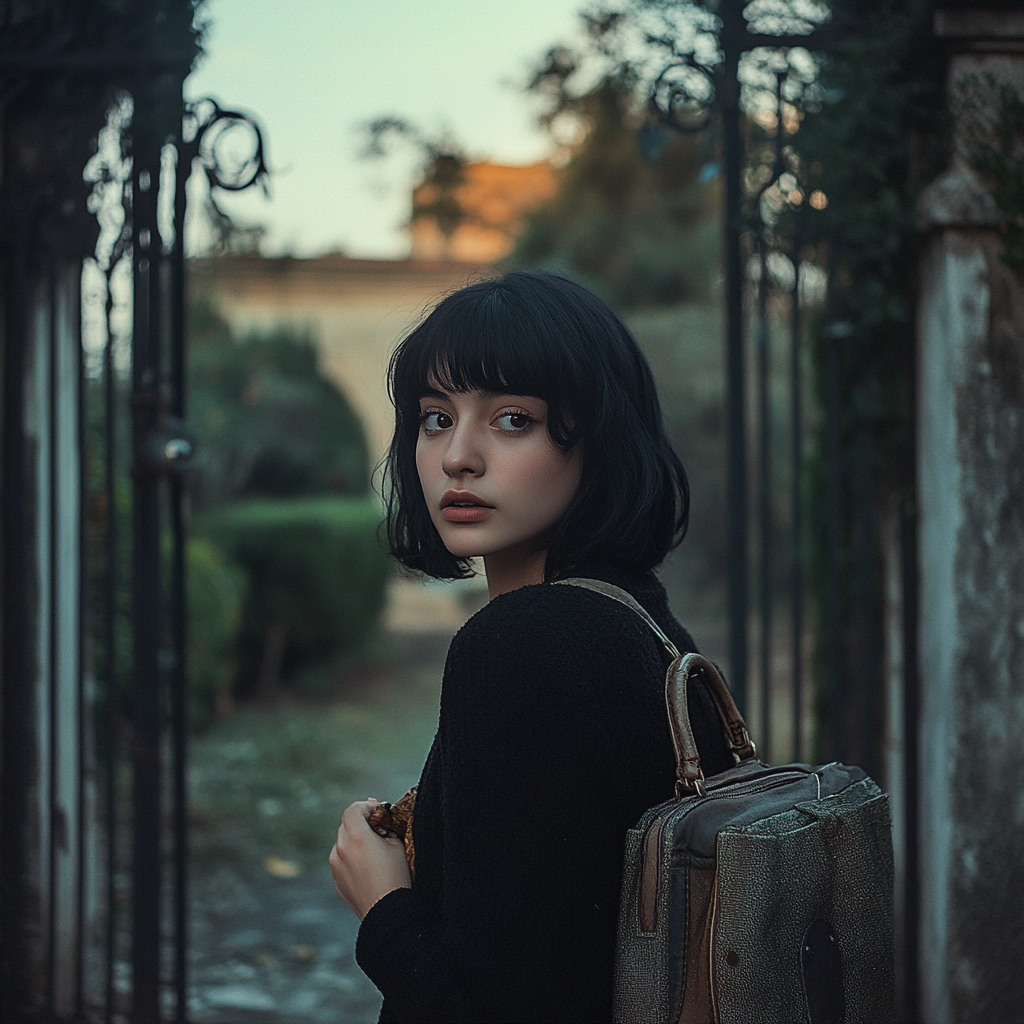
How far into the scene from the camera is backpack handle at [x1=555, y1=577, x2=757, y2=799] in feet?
3.95

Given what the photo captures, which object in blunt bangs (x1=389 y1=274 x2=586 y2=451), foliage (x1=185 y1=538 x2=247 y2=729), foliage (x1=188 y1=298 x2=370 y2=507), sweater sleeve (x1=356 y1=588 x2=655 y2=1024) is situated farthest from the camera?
foliage (x1=188 y1=298 x2=370 y2=507)

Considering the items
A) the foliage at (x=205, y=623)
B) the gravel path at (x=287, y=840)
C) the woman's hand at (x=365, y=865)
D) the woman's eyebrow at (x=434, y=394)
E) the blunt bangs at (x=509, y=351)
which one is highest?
the blunt bangs at (x=509, y=351)

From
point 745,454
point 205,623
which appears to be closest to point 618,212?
point 205,623

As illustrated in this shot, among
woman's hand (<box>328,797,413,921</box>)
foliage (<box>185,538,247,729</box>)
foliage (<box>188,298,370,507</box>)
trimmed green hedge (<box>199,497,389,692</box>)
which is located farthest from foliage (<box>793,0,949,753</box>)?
foliage (<box>188,298,370,507</box>)

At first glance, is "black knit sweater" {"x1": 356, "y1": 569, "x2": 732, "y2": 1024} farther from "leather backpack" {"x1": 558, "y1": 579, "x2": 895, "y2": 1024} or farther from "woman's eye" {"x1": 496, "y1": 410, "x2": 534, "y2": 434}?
"woman's eye" {"x1": 496, "y1": 410, "x2": 534, "y2": 434}

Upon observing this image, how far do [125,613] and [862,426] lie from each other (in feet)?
12.2

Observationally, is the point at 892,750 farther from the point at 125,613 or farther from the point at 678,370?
the point at 678,370

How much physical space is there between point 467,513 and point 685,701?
350mm

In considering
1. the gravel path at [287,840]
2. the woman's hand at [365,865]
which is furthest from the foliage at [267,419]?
the woman's hand at [365,865]

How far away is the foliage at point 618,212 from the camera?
12.0 metres

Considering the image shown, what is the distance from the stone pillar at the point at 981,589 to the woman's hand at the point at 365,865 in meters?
1.69

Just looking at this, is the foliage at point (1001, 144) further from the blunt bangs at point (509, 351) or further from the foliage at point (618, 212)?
the foliage at point (618, 212)

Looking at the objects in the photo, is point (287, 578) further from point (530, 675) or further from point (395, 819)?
point (530, 675)

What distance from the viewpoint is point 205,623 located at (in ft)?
24.2
